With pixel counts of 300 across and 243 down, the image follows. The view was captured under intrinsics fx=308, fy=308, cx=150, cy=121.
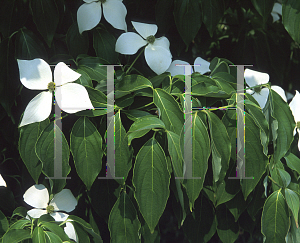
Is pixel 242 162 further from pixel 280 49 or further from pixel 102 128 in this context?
pixel 280 49

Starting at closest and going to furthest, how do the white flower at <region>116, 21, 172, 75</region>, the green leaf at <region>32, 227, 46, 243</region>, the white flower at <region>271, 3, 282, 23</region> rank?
the green leaf at <region>32, 227, 46, 243</region>
the white flower at <region>116, 21, 172, 75</region>
the white flower at <region>271, 3, 282, 23</region>

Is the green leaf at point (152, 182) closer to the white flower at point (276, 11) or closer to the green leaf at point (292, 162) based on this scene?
→ the green leaf at point (292, 162)

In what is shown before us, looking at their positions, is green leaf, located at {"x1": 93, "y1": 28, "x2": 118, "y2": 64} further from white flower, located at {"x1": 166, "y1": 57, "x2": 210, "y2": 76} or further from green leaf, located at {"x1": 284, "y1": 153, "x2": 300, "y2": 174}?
green leaf, located at {"x1": 284, "y1": 153, "x2": 300, "y2": 174}

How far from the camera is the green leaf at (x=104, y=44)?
32.7 inches

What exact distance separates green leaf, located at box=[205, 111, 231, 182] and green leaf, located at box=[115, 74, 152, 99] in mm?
153

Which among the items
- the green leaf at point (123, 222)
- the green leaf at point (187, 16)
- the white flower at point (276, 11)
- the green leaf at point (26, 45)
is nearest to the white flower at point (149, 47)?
the green leaf at point (187, 16)

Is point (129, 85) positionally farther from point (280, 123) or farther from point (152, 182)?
point (280, 123)

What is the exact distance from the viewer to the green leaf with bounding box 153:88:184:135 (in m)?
0.63

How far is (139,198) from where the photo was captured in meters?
0.60

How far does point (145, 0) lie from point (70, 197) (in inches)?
26.6

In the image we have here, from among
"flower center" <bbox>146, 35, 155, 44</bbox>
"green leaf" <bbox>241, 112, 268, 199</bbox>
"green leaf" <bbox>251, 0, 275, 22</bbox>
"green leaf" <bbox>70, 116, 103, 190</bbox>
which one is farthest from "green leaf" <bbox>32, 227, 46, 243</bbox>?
"green leaf" <bbox>251, 0, 275, 22</bbox>

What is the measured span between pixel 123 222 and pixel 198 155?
0.79ft

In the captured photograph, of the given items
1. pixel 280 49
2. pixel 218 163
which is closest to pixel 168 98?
pixel 218 163

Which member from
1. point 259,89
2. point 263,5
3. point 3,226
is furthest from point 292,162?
point 3,226
